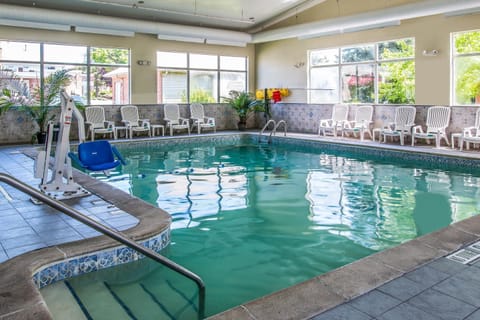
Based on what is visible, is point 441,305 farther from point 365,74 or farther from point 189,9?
point 189,9

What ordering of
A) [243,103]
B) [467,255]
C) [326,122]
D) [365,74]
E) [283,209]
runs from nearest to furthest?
[467,255] < [283,209] < [365,74] < [326,122] < [243,103]

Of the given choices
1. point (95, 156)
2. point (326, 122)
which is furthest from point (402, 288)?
point (326, 122)

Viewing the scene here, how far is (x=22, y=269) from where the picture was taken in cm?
284

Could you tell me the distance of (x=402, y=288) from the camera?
8.69ft

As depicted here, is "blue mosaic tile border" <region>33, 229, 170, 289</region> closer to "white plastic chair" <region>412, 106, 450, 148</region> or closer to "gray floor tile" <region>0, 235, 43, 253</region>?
"gray floor tile" <region>0, 235, 43, 253</region>

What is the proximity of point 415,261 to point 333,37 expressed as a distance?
34.6ft

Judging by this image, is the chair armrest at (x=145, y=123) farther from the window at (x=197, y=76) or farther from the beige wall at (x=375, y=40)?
the beige wall at (x=375, y=40)

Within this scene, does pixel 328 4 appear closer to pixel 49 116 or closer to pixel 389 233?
pixel 49 116

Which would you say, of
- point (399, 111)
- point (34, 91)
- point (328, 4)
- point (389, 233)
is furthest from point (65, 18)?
point (389, 233)

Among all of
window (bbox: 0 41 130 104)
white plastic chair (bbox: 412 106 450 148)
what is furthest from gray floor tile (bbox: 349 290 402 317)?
window (bbox: 0 41 130 104)

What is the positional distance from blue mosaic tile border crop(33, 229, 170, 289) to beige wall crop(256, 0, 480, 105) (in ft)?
29.4

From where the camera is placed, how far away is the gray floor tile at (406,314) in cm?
229

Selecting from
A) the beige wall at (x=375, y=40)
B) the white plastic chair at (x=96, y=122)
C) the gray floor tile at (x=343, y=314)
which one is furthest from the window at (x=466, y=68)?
the gray floor tile at (x=343, y=314)

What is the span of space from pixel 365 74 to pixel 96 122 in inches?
293
